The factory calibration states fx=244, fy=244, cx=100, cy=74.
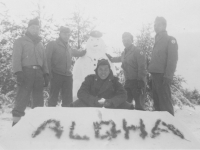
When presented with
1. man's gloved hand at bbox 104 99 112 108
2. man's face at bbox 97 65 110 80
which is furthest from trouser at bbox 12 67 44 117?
man's gloved hand at bbox 104 99 112 108

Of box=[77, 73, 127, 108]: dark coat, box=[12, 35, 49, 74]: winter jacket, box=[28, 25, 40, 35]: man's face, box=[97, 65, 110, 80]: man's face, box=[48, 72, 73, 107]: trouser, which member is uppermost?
box=[28, 25, 40, 35]: man's face

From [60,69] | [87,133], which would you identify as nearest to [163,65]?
[60,69]

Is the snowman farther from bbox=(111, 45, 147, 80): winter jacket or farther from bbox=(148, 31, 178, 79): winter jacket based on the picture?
bbox=(148, 31, 178, 79): winter jacket

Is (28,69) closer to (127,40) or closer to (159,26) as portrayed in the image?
(127,40)

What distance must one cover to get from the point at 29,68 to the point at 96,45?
152cm

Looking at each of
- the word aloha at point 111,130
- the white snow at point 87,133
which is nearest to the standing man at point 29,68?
the white snow at point 87,133

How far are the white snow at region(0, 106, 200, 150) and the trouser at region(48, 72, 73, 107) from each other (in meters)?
2.13

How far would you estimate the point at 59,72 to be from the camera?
4.75 meters

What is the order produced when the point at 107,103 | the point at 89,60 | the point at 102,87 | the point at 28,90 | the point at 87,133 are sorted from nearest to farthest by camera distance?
1. the point at 87,133
2. the point at 107,103
3. the point at 102,87
4. the point at 28,90
5. the point at 89,60

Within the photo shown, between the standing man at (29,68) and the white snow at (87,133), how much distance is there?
1.68 metres

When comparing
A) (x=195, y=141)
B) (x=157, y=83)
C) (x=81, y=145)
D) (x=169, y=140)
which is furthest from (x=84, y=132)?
A: (x=157, y=83)

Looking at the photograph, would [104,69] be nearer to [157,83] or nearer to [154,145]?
[157,83]

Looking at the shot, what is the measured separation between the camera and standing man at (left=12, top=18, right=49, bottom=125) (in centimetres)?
408

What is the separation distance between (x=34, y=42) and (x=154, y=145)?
296 cm
